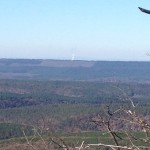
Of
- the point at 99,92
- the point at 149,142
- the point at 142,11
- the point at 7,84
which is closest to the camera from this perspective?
the point at 142,11

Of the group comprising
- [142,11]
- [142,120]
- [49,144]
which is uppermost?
[142,11]

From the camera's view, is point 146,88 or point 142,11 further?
point 146,88

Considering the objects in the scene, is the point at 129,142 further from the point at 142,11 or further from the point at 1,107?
the point at 1,107

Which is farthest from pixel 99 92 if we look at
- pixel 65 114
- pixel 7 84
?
pixel 65 114

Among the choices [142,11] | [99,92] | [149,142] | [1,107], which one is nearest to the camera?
[142,11]

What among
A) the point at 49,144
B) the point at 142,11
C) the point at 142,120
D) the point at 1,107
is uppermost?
the point at 142,11

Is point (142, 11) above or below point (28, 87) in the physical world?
above

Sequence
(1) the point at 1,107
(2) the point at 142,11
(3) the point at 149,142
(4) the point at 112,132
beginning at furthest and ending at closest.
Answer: (1) the point at 1,107
(4) the point at 112,132
(3) the point at 149,142
(2) the point at 142,11

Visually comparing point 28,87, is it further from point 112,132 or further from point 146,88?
point 112,132

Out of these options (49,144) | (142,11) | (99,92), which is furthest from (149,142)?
(99,92)
